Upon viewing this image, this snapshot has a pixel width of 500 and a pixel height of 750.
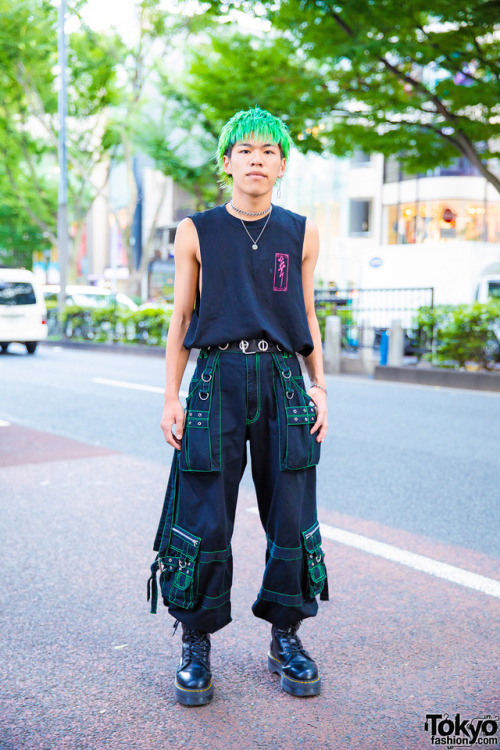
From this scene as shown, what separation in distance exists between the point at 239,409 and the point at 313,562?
569mm

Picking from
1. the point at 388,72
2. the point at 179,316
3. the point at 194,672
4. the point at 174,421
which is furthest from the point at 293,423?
the point at 388,72

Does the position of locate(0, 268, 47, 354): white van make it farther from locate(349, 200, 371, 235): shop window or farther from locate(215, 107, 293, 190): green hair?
locate(349, 200, 371, 235): shop window

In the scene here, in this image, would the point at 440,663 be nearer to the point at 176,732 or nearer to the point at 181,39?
the point at 176,732

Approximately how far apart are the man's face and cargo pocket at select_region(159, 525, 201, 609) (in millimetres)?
1111

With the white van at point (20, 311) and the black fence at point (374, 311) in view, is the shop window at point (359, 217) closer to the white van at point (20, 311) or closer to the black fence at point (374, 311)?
the white van at point (20, 311)

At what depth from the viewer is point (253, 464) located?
2.78 metres

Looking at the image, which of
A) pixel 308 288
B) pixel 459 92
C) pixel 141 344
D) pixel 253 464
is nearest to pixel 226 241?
pixel 308 288

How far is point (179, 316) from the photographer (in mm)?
2748

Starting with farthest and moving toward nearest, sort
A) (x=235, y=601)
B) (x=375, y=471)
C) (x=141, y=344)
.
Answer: (x=141, y=344)
(x=375, y=471)
(x=235, y=601)

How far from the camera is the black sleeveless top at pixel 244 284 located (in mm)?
2639

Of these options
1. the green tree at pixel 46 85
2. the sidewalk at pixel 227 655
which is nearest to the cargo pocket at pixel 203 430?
the sidewalk at pixel 227 655

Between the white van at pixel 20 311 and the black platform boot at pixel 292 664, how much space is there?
17955 mm

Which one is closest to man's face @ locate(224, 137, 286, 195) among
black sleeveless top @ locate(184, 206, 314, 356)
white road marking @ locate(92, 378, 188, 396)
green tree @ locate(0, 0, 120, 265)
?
black sleeveless top @ locate(184, 206, 314, 356)

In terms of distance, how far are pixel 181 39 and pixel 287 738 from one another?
27.5 metres
